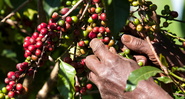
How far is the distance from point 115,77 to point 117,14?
42cm

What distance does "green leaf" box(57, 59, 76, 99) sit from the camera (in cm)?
107

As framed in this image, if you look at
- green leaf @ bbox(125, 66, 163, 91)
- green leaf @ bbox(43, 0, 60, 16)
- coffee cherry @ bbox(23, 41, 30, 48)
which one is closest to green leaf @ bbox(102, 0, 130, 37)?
green leaf @ bbox(125, 66, 163, 91)

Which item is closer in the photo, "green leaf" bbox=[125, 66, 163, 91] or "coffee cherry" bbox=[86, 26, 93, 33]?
"green leaf" bbox=[125, 66, 163, 91]

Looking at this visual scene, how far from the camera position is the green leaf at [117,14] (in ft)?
2.43

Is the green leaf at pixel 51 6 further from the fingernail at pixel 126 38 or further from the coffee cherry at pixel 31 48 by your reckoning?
the fingernail at pixel 126 38

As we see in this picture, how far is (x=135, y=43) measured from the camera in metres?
1.24

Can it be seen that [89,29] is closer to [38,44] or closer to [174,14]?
[38,44]

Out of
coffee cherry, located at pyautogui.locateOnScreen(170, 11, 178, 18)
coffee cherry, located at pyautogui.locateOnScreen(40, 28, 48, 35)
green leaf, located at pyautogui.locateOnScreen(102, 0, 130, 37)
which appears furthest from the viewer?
coffee cherry, located at pyautogui.locateOnScreen(170, 11, 178, 18)

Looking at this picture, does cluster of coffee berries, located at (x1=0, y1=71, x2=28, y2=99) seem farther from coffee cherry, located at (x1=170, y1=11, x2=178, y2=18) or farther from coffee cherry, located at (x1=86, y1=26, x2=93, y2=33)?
coffee cherry, located at (x1=170, y1=11, x2=178, y2=18)

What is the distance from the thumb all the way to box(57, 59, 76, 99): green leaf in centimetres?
39

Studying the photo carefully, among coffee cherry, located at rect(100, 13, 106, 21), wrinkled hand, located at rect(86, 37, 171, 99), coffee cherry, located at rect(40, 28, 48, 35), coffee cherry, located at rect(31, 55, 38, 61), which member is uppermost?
coffee cherry, located at rect(40, 28, 48, 35)

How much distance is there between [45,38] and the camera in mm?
1089

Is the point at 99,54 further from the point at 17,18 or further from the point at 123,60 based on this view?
the point at 17,18

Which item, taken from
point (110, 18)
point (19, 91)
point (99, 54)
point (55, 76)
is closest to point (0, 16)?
point (55, 76)
